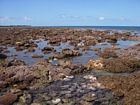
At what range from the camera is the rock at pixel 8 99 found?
16.7 meters

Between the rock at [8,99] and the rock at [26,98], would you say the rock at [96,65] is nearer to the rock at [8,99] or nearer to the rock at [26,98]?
the rock at [26,98]

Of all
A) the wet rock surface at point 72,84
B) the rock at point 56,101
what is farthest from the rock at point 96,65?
the rock at point 56,101

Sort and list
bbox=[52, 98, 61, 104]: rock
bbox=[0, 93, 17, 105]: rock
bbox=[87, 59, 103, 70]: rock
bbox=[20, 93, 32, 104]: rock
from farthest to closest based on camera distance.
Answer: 1. bbox=[87, 59, 103, 70]: rock
2. bbox=[20, 93, 32, 104]: rock
3. bbox=[52, 98, 61, 104]: rock
4. bbox=[0, 93, 17, 105]: rock

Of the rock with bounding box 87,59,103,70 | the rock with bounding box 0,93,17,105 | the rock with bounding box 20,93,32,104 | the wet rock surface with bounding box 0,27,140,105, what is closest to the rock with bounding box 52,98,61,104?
the wet rock surface with bounding box 0,27,140,105

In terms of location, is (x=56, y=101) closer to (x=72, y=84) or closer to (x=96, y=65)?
(x=72, y=84)

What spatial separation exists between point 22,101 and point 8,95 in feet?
3.58

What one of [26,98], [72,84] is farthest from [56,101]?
[72,84]

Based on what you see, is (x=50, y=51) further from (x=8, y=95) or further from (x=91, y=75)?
(x=8, y=95)

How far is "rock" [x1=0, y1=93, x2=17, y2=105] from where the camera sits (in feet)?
54.9

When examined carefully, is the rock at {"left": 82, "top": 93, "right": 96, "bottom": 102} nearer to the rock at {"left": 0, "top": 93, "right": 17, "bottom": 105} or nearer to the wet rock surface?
the wet rock surface

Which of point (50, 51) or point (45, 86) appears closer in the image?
point (45, 86)

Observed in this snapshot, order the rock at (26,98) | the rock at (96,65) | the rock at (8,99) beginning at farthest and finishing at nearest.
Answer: the rock at (96,65), the rock at (26,98), the rock at (8,99)

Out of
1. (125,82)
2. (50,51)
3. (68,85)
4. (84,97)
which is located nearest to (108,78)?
(125,82)

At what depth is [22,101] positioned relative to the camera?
1727 cm
